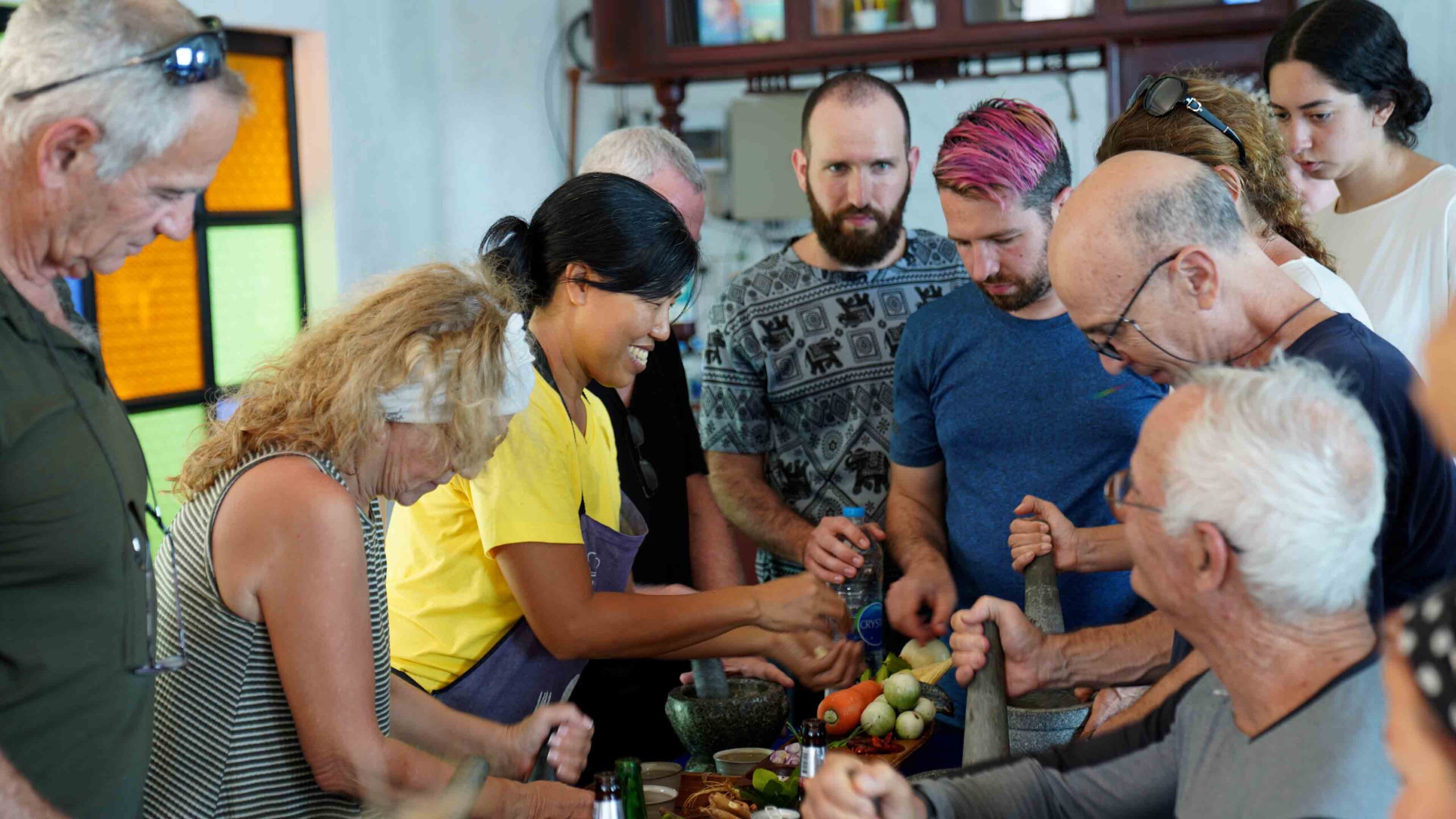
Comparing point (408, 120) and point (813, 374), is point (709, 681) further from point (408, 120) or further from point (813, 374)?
point (408, 120)

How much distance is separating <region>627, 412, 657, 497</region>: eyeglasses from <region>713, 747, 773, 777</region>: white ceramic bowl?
704 mm

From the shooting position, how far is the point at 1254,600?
3.99 feet

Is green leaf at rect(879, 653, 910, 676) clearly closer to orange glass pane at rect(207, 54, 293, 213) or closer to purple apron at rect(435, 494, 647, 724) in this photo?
purple apron at rect(435, 494, 647, 724)

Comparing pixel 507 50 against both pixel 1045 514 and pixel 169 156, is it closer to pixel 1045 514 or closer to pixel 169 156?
pixel 1045 514

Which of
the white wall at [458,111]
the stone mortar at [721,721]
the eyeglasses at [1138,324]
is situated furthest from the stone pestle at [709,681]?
the white wall at [458,111]

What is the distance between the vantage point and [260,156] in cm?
479

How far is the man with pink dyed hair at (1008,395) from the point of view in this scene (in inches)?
91.9

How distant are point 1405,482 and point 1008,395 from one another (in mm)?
1016

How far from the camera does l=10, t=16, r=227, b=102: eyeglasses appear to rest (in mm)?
1169

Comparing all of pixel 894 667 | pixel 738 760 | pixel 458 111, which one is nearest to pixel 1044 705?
pixel 894 667

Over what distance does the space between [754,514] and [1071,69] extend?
2815 millimetres

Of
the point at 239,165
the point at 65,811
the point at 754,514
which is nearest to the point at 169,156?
the point at 65,811

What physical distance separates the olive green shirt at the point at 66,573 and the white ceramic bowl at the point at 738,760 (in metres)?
0.86

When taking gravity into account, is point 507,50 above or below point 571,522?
above
